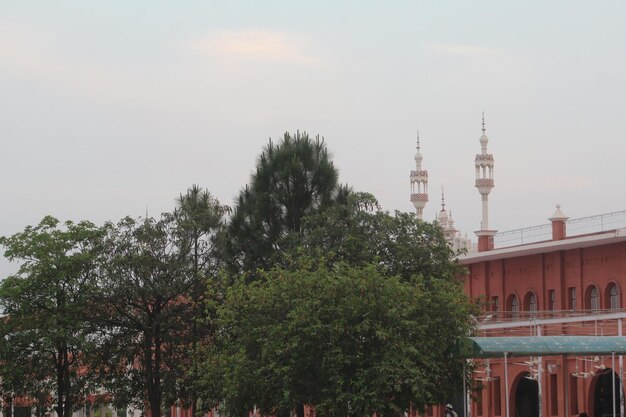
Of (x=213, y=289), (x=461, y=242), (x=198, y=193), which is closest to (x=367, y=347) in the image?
(x=213, y=289)

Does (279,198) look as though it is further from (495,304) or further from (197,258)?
(495,304)

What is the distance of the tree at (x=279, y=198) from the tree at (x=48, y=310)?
594cm

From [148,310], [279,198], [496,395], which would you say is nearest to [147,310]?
[148,310]

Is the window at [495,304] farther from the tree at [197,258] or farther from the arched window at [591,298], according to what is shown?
the tree at [197,258]

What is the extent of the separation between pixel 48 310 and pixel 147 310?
13.2 feet

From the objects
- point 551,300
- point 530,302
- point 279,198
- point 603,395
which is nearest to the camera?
point 279,198

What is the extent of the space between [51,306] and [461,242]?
2879 centimetres

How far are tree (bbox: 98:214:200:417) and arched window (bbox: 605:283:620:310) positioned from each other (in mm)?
15688

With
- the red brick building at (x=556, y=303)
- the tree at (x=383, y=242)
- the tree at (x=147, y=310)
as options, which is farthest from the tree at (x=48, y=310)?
the red brick building at (x=556, y=303)

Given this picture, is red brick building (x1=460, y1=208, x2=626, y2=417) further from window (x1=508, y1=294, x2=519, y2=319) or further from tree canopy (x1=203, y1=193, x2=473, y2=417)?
tree canopy (x1=203, y1=193, x2=473, y2=417)

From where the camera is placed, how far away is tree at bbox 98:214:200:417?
5116cm

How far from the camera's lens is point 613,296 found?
53719 millimetres

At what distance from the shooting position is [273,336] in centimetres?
3825

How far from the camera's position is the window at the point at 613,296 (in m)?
53.3
